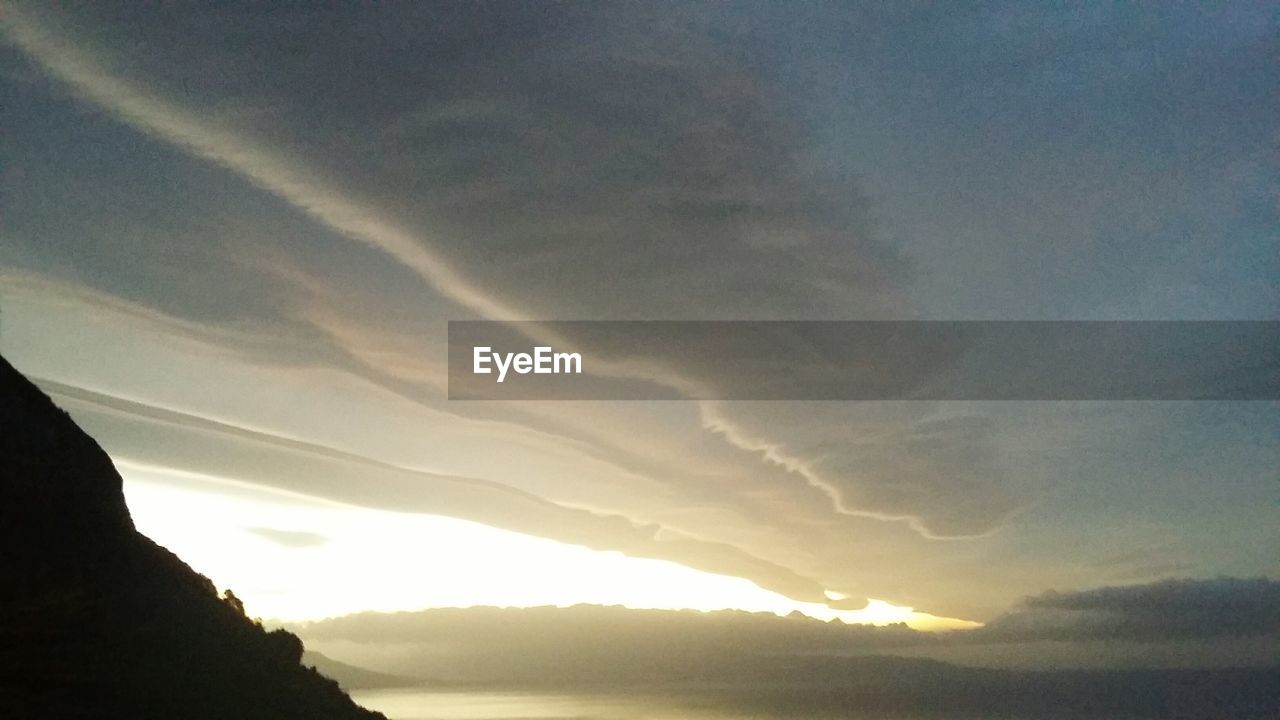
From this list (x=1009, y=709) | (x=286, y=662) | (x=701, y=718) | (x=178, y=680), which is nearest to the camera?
(x=178, y=680)

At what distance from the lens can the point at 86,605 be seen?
1310cm

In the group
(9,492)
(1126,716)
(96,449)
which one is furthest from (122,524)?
(1126,716)

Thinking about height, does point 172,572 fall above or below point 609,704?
above

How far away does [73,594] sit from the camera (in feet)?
41.9

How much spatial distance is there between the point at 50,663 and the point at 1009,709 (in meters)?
220

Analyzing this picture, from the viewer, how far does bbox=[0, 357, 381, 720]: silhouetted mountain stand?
1160 centimetres

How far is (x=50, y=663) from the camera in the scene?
38.9 ft

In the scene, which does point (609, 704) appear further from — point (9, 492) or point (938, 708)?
point (9, 492)

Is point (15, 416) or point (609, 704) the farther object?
point (609, 704)

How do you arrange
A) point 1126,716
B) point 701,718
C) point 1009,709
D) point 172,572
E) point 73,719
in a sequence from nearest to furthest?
point 73,719, point 172,572, point 701,718, point 1126,716, point 1009,709

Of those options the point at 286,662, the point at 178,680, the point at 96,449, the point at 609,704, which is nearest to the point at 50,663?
the point at 178,680

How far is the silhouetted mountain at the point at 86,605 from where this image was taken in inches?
457

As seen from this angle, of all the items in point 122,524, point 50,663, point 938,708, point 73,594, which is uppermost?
point 122,524

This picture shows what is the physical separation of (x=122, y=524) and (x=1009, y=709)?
218 m
